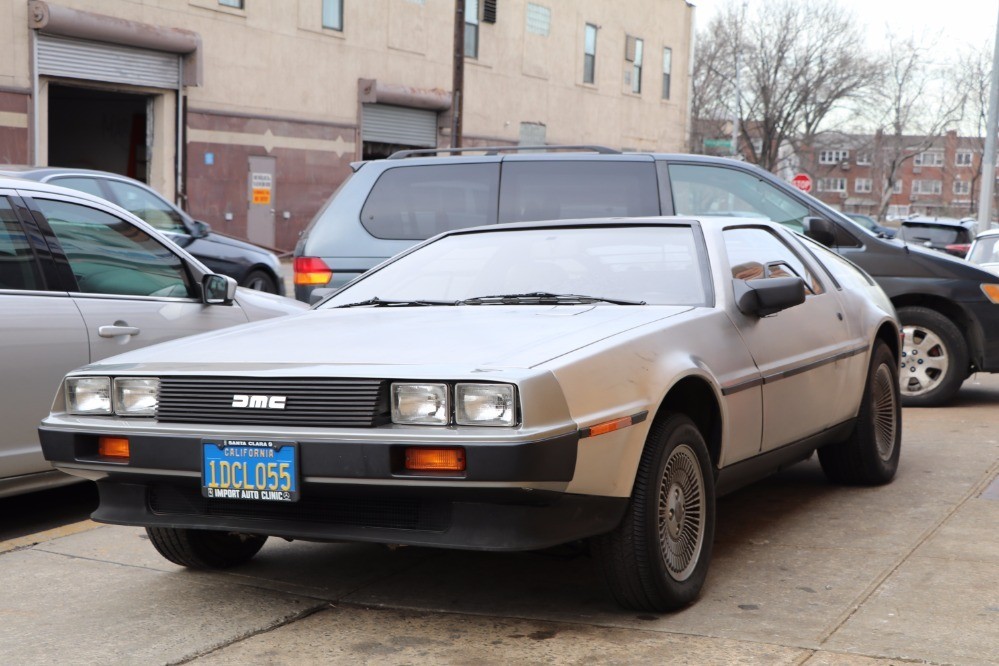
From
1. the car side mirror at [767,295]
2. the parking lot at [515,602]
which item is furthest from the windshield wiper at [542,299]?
the parking lot at [515,602]

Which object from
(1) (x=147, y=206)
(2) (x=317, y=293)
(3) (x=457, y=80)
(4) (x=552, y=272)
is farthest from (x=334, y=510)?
(3) (x=457, y=80)

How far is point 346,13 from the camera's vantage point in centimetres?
2591

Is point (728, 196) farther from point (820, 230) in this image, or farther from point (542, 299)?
point (542, 299)

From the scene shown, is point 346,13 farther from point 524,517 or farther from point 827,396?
point 524,517

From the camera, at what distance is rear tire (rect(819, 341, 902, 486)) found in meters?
6.11

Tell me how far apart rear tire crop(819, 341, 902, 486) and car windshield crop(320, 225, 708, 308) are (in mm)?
1590

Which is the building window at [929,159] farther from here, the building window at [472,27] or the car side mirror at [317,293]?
the car side mirror at [317,293]

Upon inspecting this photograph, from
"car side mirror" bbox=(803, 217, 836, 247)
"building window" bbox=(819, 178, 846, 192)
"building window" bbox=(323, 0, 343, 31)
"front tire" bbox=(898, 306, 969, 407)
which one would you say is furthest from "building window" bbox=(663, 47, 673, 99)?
"building window" bbox=(819, 178, 846, 192)

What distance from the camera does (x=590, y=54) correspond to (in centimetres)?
3469

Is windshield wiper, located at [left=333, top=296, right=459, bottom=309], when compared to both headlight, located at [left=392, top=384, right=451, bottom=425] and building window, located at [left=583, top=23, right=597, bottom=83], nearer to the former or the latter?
headlight, located at [left=392, top=384, right=451, bottom=425]

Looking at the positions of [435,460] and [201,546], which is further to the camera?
[201,546]

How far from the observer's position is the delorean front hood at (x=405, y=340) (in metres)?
3.88

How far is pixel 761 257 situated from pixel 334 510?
250 cm

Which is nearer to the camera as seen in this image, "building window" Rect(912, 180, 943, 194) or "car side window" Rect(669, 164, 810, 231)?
"car side window" Rect(669, 164, 810, 231)
